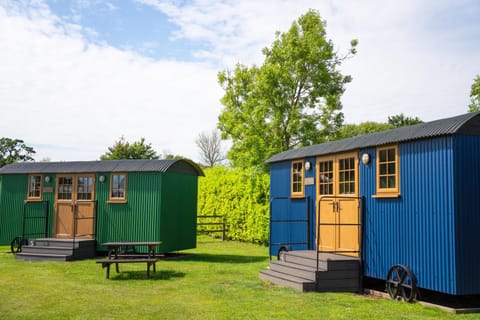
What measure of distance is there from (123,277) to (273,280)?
10.7 ft

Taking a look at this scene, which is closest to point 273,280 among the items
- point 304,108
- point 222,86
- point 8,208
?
point 8,208

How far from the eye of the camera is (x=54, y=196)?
599 inches

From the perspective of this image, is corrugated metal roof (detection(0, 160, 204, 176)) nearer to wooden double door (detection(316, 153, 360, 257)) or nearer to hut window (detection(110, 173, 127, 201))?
hut window (detection(110, 173, 127, 201))

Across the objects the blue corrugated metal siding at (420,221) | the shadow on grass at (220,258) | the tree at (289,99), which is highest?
the tree at (289,99)

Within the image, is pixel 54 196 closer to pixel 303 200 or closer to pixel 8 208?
pixel 8 208

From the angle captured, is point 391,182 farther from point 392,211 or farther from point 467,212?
point 467,212

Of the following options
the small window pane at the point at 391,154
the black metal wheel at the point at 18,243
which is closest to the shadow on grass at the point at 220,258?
the black metal wheel at the point at 18,243

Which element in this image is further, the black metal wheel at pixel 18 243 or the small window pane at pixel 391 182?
the black metal wheel at pixel 18 243

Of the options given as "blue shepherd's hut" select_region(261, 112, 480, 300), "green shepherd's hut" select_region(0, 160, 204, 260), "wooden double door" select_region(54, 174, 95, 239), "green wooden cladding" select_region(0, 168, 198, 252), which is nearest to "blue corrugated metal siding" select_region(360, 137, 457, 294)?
"blue shepherd's hut" select_region(261, 112, 480, 300)

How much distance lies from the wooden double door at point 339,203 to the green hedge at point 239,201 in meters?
6.84

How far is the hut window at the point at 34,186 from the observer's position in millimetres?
15461

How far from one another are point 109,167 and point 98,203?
1115mm

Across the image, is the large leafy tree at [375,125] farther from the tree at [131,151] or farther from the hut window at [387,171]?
the hut window at [387,171]

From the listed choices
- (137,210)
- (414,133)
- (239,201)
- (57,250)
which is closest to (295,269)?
(414,133)
